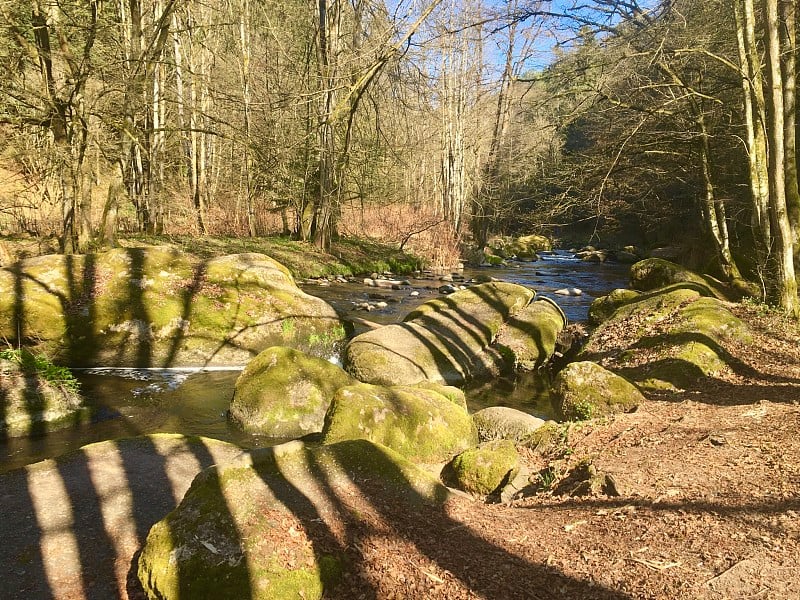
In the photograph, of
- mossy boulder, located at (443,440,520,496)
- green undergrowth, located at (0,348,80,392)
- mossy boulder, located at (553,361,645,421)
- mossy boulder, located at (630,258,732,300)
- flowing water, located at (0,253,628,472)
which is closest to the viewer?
mossy boulder, located at (443,440,520,496)

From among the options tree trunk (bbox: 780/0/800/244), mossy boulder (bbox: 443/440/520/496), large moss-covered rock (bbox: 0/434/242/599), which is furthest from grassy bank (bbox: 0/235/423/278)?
tree trunk (bbox: 780/0/800/244)

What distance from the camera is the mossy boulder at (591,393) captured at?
6.48m

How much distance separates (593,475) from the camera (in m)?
4.38

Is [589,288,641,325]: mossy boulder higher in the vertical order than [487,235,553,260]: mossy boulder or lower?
lower

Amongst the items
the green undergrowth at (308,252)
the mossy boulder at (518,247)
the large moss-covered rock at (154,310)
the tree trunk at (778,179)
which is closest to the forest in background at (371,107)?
the tree trunk at (778,179)

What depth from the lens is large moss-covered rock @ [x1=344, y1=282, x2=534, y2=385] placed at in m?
8.70

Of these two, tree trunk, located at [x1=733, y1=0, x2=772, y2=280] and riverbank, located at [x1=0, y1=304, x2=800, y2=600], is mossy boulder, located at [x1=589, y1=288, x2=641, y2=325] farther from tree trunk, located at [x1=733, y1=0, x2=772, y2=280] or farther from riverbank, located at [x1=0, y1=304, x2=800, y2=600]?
riverbank, located at [x1=0, y1=304, x2=800, y2=600]

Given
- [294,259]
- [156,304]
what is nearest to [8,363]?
[156,304]

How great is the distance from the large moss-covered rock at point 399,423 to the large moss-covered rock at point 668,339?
10.0 feet

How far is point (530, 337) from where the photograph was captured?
35.0 ft

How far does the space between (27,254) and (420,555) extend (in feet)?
44.6

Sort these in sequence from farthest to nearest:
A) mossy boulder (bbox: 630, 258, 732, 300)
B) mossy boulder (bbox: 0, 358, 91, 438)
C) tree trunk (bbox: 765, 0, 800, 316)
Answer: mossy boulder (bbox: 630, 258, 732, 300), tree trunk (bbox: 765, 0, 800, 316), mossy boulder (bbox: 0, 358, 91, 438)

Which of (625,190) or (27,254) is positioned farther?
(625,190)

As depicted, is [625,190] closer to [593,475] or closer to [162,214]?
[593,475]
